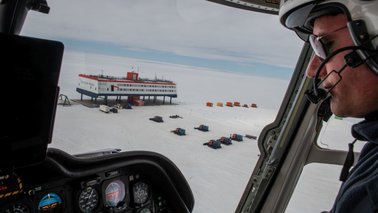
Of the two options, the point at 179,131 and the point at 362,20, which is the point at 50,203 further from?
the point at 362,20

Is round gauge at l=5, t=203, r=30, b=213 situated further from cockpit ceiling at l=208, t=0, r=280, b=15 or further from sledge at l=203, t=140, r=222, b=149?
cockpit ceiling at l=208, t=0, r=280, b=15

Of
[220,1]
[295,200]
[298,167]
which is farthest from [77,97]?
[295,200]

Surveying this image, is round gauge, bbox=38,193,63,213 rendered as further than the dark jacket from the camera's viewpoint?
Yes

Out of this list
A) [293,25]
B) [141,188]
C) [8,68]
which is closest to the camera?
[8,68]

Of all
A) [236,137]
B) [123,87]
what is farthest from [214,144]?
[123,87]

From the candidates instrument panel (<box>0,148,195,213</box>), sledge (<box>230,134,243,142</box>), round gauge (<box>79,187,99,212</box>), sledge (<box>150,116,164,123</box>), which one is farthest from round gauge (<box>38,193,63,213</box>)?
sledge (<box>230,134,243,142</box>)

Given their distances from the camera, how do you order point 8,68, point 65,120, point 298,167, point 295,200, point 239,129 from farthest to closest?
point 239,129, point 295,200, point 298,167, point 65,120, point 8,68

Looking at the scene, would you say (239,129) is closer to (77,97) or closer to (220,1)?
(220,1)

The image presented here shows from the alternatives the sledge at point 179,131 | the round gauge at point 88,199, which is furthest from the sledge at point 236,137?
the round gauge at point 88,199

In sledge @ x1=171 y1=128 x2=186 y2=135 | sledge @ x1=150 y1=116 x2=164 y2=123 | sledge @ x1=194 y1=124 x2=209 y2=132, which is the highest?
sledge @ x1=150 y1=116 x2=164 y2=123
